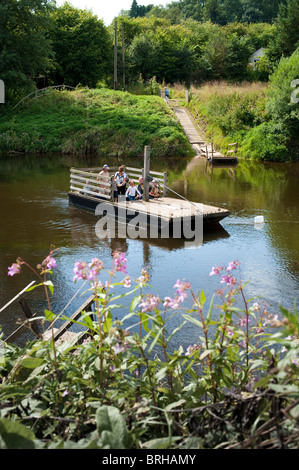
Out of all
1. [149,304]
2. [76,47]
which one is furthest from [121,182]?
[76,47]

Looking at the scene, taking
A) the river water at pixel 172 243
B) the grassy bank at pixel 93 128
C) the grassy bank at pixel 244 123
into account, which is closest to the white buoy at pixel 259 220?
the river water at pixel 172 243

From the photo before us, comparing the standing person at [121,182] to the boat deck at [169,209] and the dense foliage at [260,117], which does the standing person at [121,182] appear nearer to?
the boat deck at [169,209]

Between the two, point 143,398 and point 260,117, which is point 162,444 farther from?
point 260,117

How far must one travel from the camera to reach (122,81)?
55.9 meters

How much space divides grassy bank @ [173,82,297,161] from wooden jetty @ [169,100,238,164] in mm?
688

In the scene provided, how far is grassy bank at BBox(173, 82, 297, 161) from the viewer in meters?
32.9

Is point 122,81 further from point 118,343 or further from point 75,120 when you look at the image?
point 118,343

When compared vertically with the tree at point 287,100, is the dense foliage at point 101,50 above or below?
above

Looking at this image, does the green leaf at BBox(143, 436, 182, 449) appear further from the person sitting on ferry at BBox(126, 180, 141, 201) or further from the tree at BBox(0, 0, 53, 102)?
the tree at BBox(0, 0, 53, 102)

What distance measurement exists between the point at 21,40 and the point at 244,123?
19.4 meters

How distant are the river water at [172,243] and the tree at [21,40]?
16940 mm

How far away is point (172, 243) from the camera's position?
561 inches

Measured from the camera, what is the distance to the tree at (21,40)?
3844 cm
